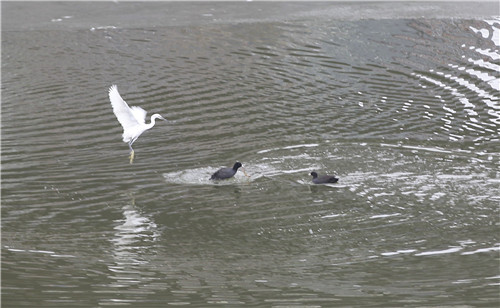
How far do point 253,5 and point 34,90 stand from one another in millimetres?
6718

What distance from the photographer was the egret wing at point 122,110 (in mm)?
10789

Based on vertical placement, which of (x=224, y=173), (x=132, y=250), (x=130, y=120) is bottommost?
(x=132, y=250)

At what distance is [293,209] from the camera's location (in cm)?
928

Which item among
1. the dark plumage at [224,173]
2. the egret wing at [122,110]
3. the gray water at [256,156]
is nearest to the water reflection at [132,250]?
the gray water at [256,156]

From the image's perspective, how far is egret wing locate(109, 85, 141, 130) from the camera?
1079 centimetres

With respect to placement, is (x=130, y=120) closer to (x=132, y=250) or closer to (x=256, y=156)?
(x=256, y=156)

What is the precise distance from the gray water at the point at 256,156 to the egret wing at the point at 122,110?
1.72 ft

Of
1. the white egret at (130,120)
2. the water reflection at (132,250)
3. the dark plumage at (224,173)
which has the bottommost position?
the water reflection at (132,250)

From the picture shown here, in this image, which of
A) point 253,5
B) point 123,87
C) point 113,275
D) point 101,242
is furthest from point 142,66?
point 113,275

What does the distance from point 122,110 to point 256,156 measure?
1.70m

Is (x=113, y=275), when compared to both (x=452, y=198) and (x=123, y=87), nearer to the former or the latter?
(x=452, y=198)

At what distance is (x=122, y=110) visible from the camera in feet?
35.9

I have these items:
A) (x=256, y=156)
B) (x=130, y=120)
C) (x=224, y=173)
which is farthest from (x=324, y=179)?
(x=130, y=120)

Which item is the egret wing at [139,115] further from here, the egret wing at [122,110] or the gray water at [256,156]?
the gray water at [256,156]
